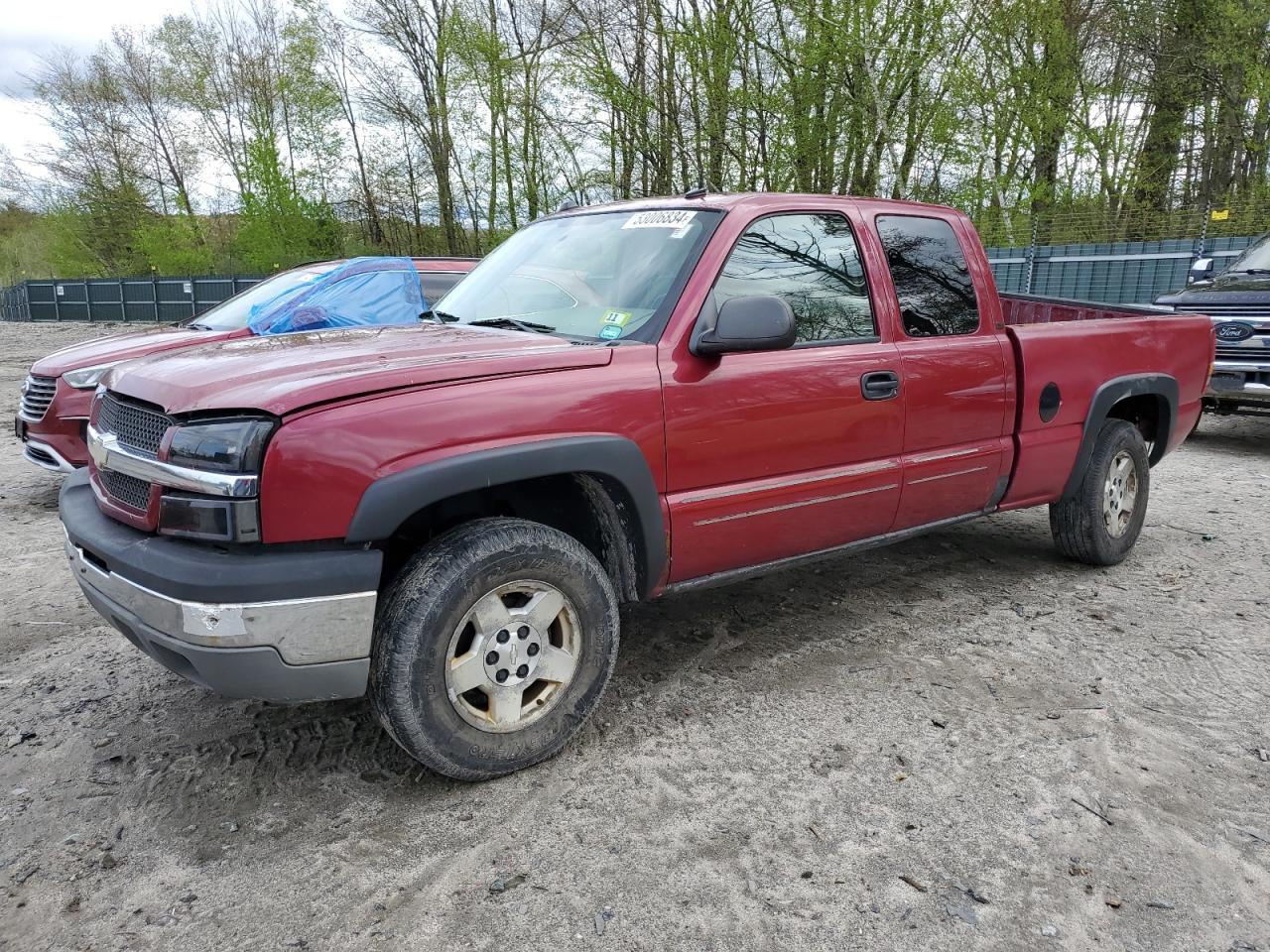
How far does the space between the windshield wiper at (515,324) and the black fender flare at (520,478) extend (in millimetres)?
695

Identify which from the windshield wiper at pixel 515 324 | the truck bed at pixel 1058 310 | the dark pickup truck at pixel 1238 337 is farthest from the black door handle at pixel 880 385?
the dark pickup truck at pixel 1238 337

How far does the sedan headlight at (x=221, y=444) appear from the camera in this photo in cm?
236

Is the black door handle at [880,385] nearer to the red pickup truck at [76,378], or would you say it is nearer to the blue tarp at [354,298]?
the blue tarp at [354,298]

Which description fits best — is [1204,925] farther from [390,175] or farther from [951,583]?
[390,175]

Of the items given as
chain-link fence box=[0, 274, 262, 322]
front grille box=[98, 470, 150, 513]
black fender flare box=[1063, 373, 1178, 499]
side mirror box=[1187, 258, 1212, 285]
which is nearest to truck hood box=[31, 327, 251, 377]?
front grille box=[98, 470, 150, 513]

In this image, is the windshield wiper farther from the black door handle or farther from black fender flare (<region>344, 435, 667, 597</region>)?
the black door handle

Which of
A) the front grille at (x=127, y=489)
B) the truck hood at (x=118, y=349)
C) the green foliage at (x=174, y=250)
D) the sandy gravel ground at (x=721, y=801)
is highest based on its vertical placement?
the green foliage at (x=174, y=250)

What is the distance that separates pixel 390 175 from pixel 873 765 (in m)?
29.5

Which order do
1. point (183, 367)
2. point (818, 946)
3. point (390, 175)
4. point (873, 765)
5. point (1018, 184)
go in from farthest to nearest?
point (390, 175)
point (1018, 184)
point (873, 765)
point (183, 367)
point (818, 946)

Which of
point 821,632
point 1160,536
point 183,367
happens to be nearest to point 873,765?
point 821,632

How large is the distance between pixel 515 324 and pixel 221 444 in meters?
1.34

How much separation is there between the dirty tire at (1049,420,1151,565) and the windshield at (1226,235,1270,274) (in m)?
5.75

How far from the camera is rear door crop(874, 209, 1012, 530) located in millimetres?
3812

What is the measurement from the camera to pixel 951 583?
4762mm
